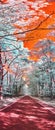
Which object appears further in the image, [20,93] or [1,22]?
[20,93]

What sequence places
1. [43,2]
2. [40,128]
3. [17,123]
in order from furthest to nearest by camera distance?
[17,123], [40,128], [43,2]

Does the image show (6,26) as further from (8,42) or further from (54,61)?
(54,61)

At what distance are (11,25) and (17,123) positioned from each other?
1552mm

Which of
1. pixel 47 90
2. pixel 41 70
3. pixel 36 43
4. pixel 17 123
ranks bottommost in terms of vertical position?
pixel 17 123

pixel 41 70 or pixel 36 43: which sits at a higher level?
pixel 36 43

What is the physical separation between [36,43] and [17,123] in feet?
4.34

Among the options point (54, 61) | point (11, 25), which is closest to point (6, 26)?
point (11, 25)

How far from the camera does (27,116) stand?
5.27 metres

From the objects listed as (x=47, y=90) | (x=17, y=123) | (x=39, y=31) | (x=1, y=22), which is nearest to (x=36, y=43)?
(x=39, y=31)

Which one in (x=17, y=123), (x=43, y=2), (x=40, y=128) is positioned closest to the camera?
(x=43, y=2)

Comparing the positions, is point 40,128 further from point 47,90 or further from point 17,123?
point 47,90

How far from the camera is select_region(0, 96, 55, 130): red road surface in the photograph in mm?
4918

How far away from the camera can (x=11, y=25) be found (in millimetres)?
4836

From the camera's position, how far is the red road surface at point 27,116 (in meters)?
4.92
